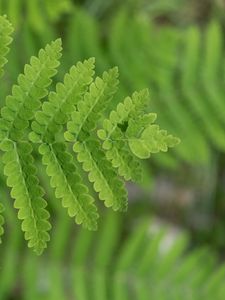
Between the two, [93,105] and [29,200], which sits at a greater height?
[93,105]

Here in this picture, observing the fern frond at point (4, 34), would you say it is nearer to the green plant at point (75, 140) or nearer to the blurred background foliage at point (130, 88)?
the green plant at point (75, 140)

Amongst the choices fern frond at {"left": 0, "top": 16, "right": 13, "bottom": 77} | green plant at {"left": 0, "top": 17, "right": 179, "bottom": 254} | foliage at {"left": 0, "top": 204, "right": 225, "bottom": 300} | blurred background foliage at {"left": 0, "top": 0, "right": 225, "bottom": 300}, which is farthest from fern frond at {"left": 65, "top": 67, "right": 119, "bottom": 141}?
foliage at {"left": 0, "top": 204, "right": 225, "bottom": 300}

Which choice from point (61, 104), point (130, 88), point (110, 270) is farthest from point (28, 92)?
point (110, 270)

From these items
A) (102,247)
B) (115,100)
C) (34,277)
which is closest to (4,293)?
(34,277)

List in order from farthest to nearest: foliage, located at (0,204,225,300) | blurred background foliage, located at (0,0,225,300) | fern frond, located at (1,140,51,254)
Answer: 1. foliage, located at (0,204,225,300)
2. blurred background foliage, located at (0,0,225,300)
3. fern frond, located at (1,140,51,254)

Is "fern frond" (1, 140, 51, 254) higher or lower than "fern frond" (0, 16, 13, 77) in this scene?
lower

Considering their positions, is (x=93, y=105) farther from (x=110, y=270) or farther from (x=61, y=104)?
(x=110, y=270)

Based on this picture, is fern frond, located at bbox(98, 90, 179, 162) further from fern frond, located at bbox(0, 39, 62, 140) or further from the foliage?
the foliage
